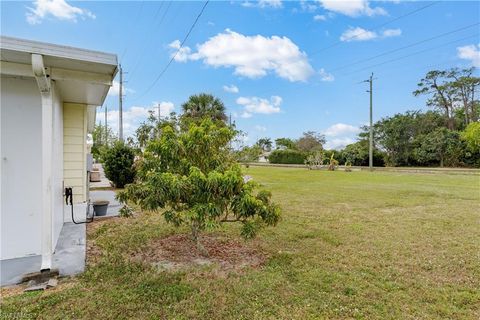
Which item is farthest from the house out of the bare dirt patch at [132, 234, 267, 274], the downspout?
the bare dirt patch at [132, 234, 267, 274]

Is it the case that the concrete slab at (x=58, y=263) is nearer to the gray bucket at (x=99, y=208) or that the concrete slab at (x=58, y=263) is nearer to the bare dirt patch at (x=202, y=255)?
the bare dirt patch at (x=202, y=255)

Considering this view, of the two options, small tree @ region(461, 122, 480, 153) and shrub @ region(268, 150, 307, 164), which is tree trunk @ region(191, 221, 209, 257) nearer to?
small tree @ region(461, 122, 480, 153)

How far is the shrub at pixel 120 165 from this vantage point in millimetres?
12356

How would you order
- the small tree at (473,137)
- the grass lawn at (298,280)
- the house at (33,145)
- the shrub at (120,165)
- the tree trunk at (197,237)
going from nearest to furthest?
1. the grass lawn at (298,280)
2. the house at (33,145)
3. the tree trunk at (197,237)
4. the shrub at (120,165)
5. the small tree at (473,137)

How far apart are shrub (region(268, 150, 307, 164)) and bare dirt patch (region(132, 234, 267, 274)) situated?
34301 millimetres

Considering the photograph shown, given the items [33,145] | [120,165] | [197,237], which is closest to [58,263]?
[33,145]

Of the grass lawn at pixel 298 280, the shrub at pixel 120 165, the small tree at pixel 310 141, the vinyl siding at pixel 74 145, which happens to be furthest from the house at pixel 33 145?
the small tree at pixel 310 141

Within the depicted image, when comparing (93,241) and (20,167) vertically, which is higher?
(20,167)

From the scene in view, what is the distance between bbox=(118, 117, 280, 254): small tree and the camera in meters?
3.75

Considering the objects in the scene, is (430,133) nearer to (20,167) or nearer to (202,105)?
(202,105)

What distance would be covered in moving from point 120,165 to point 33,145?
28.5 ft

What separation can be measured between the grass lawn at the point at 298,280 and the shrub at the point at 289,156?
108ft

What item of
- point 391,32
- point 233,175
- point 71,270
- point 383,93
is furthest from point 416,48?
point 71,270

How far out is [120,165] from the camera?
40.6 feet
